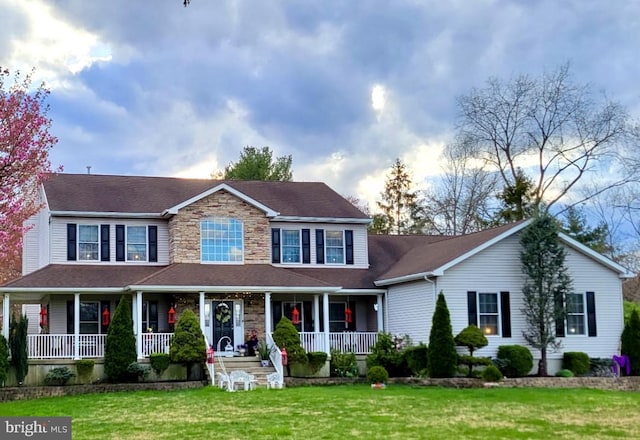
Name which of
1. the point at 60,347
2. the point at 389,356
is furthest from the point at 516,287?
the point at 60,347

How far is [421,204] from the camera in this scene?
2304 inches

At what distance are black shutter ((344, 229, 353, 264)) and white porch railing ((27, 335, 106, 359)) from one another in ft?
32.3

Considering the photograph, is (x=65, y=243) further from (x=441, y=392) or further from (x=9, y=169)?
(x=441, y=392)

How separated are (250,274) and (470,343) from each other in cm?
786

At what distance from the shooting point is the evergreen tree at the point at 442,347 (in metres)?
26.0

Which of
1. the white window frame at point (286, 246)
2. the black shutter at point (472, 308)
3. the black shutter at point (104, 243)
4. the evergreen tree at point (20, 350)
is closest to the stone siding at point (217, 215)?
the white window frame at point (286, 246)

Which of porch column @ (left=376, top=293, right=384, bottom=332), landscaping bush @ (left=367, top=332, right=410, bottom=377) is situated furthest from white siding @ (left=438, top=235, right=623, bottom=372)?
porch column @ (left=376, top=293, right=384, bottom=332)

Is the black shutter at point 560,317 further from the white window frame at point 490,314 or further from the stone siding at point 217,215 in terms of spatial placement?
the stone siding at point 217,215

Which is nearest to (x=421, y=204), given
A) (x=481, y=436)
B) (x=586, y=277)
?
(x=586, y=277)

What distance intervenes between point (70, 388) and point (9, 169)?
705cm

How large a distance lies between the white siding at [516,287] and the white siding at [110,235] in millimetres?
9968

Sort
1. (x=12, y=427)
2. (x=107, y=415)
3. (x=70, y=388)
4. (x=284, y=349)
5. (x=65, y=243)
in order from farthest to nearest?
(x=65, y=243)
(x=284, y=349)
(x=70, y=388)
(x=107, y=415)
(x=12, y=427)

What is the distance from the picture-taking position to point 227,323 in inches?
1199

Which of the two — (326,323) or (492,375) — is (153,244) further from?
(492,375)
